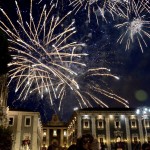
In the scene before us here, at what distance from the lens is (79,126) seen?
56.5m

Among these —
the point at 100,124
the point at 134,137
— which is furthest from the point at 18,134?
the point at 134,137

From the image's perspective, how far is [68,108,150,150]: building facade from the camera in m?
55.6

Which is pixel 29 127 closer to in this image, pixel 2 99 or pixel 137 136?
pixel 2 99

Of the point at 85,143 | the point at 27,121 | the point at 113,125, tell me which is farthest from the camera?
the point at 113,125

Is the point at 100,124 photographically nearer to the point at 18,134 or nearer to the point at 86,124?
the point at 86,124

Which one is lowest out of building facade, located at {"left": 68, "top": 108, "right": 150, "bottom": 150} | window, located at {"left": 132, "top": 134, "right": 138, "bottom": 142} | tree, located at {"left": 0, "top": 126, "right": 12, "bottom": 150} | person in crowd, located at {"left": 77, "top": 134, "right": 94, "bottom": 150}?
person in crowd, located at {"left": 77, "top": 134, "right": 94, "bottom": 150}

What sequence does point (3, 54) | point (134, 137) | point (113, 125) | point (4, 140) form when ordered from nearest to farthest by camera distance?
point (3, 54), point (4, 140), point (134, 137), point (113, 125)

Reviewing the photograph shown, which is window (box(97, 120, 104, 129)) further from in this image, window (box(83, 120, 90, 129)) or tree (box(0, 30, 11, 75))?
tree (box(0, 30, 11, 75))

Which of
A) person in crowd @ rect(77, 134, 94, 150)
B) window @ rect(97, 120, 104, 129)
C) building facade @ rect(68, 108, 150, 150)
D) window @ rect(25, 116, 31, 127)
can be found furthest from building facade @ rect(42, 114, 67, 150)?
person in crowd @ rect(77, 134, 94, 150)

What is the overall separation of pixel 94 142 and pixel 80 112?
164 ft

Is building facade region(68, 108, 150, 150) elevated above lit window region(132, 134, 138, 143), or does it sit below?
above

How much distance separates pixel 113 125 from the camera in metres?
56.5

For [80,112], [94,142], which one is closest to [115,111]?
[80,112]

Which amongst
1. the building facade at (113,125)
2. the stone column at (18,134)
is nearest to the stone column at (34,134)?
the stone column at (18,134)
